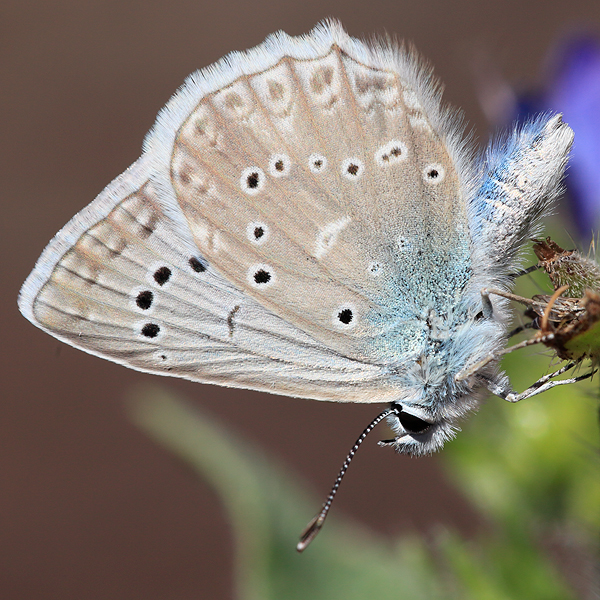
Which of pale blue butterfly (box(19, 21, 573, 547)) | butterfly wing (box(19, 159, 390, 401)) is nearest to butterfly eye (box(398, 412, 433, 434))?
pale blue butterfly (box(19, 21, 573, 547))

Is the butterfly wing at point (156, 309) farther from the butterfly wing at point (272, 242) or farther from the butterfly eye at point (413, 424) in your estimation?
the butterfly eye at point (413, 424)

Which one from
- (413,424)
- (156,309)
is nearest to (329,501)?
(413,424)

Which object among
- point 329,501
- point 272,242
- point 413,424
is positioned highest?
point 272,242

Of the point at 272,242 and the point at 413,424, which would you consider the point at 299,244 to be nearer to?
the point at 272,242

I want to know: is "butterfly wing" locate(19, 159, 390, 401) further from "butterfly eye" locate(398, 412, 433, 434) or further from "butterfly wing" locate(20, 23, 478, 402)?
"butterfly eye" locate(398, 412, 433, 434)

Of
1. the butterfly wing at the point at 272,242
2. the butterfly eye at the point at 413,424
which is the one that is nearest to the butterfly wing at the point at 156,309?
the butterfly wing at the point at 272,242

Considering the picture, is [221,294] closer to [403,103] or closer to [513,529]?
[403,103]
